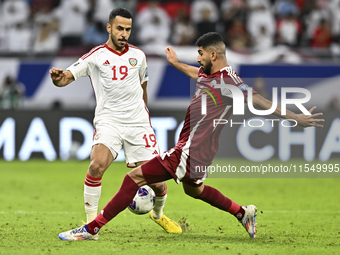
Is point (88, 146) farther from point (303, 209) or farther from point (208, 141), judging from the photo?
point (208, 141)

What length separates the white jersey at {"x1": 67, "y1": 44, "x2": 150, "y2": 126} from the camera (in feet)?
19.2

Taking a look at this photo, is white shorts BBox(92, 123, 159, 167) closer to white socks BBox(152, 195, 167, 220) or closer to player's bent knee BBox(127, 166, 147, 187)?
white socks BBox(152, 195, 167, 220)

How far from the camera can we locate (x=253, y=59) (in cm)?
1330

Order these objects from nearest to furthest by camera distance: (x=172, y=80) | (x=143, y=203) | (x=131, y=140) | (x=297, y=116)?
(x=297, y=116), (x=143, y=203), (x=131, y=140), (x=172, y=80)

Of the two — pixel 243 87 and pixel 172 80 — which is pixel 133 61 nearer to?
pixel 243 87

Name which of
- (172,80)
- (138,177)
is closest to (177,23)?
(172,80)

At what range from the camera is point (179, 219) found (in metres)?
6.65

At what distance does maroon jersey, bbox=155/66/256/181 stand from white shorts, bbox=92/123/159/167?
728mm

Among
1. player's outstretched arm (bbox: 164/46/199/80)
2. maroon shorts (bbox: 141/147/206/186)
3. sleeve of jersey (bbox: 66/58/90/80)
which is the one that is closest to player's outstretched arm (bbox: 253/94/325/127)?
maroon shorts (bbox: 141/147/206/186)

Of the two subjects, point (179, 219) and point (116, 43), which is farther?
point (179, 219)

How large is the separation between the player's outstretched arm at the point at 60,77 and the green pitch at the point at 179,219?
153cm

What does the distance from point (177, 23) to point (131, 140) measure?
9422 mm

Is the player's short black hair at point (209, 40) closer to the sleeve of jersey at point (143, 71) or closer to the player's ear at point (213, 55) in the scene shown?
the player's ear at point (213, 55)

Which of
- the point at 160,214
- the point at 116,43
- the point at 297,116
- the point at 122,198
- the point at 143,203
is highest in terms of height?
the point at 116,43
